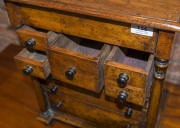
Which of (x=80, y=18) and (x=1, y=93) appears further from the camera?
(x=1, y=93)

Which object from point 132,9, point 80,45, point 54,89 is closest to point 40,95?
point 54,89

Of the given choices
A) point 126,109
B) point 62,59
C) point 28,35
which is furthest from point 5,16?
point 126,109

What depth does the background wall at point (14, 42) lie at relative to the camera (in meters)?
1.50

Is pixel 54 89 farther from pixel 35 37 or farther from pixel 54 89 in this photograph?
pixel 35 37

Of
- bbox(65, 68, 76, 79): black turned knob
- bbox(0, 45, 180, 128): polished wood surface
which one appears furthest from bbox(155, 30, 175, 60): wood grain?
bbox(0, 45, 180, 128): polished wood surface

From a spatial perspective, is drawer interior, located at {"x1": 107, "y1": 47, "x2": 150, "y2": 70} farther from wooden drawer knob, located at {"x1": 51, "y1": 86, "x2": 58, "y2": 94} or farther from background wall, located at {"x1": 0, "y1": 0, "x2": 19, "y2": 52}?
background wall, located at {"x1": 0, "y1": 0, "x2": 19, "y2": 52}

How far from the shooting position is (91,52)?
118 cm

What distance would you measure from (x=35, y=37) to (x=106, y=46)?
309 mm

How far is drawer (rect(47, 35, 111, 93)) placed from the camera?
917 mm

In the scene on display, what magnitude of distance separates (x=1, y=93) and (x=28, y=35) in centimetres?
77

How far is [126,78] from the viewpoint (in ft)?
2.89

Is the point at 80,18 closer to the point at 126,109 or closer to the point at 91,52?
the point at 91,52

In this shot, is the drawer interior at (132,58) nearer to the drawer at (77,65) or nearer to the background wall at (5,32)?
the drawer at (77,65)

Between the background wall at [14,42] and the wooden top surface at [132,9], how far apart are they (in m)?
0.63
